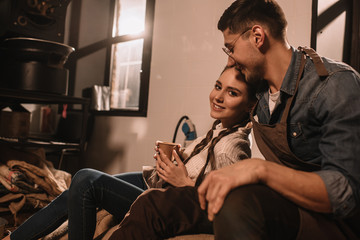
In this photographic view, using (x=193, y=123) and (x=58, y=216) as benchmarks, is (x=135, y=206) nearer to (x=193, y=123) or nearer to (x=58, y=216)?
(x=58, y=216)

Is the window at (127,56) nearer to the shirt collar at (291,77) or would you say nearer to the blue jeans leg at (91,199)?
the blue jeans leg at (91,199)

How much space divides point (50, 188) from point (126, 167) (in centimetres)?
97

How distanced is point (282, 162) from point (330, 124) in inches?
11.8

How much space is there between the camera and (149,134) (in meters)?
3.18

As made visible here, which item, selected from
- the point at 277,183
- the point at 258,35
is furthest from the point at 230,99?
the point at 277,183

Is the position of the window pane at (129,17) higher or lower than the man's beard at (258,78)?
higher

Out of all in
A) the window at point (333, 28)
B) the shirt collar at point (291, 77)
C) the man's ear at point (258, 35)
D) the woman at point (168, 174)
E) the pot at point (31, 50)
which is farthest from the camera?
the pot at point (31, 50)

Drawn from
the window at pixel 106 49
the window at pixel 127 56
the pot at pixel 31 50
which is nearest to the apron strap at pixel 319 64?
the pot at pixel 31 50

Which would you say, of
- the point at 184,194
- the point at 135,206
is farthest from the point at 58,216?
the point at 184,194

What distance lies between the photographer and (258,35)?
1.38 meters

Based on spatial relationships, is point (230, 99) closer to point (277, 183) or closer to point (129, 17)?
point (277, 183)

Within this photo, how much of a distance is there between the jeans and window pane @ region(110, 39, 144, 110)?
6.16 ft

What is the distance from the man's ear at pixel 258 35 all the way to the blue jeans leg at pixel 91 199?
3.18 feet

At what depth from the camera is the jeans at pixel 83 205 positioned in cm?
163
